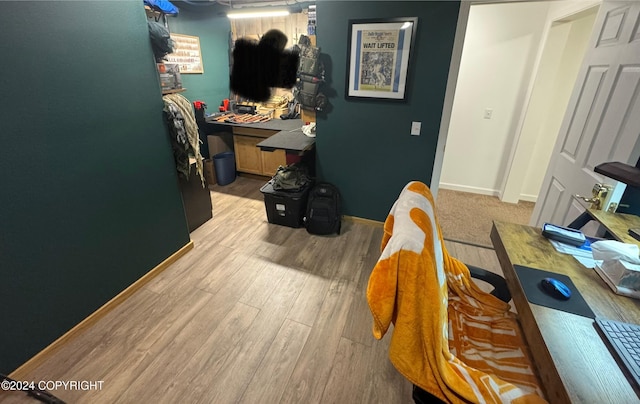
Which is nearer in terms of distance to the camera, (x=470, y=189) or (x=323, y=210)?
(x=323, y=210)

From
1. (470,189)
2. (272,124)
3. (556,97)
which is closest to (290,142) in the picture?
(272,124)

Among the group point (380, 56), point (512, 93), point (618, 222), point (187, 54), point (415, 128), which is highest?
point (187, 54)

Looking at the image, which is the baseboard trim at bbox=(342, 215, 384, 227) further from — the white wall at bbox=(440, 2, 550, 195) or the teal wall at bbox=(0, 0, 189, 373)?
the teal wall at bbox=(0, 0, 189, 373)

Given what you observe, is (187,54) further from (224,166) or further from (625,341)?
(625,341)

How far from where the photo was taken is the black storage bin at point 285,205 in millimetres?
2750

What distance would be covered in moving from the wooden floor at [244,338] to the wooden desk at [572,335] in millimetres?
792

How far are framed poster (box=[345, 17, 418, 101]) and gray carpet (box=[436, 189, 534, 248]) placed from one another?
1.47 meters

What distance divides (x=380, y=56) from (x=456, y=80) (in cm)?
64

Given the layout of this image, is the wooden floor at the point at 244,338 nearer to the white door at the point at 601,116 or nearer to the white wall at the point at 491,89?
the white door at the point at 601,116

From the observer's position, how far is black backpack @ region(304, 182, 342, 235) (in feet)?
8.78

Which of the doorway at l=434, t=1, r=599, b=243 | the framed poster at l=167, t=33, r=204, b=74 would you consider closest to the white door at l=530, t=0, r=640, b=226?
the doorway at l=434, t=1, r=599, b=243

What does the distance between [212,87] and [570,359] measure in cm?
438

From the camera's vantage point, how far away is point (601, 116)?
63.7 inches

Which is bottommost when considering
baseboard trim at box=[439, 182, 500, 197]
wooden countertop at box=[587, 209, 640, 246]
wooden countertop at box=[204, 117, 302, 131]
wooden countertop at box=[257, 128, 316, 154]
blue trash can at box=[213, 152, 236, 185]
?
baseboard trim at box=[439, 182, 500, 197]
